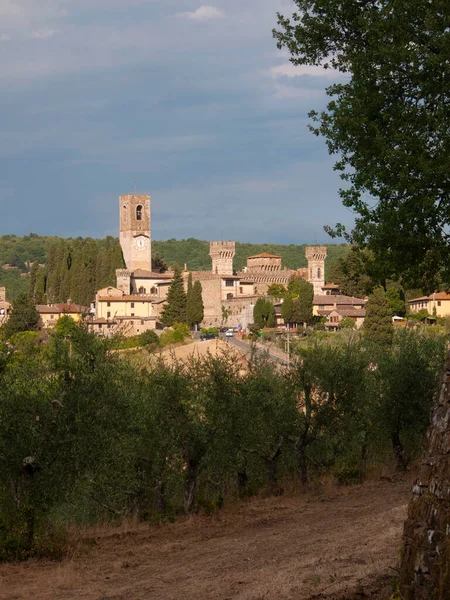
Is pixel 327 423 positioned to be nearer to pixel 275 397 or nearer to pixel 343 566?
pixel 275 397

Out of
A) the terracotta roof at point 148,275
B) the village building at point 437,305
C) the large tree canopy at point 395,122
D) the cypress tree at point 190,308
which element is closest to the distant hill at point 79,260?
the terracotta roof at point 148,275

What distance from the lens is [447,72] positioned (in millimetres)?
11453

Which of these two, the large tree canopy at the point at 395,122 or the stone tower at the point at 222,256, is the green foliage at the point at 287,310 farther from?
the large tree canopy at the point at 395,122

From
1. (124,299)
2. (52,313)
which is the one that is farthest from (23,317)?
(124,299)

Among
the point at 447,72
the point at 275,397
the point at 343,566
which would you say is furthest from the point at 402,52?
the point at 275,397

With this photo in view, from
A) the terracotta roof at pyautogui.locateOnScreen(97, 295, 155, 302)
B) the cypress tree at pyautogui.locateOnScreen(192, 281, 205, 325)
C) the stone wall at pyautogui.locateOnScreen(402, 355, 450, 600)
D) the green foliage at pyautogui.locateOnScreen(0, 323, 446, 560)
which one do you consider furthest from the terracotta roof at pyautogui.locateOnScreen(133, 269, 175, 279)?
the stone wall at pyautogui.locateOnScreen(402, 355, 450, 600)

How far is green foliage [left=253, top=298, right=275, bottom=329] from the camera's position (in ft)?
241

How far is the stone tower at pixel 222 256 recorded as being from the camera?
96.4 metres

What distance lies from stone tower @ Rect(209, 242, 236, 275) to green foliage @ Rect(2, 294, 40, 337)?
2634 cm

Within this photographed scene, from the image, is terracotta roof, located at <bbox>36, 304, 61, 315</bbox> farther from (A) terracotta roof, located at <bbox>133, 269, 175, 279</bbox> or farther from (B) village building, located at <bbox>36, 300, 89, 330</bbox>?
(A) terracotta roof, located at <bbox>133, 269, 175, 279</bbox>

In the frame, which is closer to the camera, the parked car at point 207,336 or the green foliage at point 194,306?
the parked car at point 207,336

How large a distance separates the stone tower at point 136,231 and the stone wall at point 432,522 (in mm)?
96066

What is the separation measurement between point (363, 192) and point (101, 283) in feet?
261

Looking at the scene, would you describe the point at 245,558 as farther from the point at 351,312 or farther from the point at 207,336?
the point at 351,312
